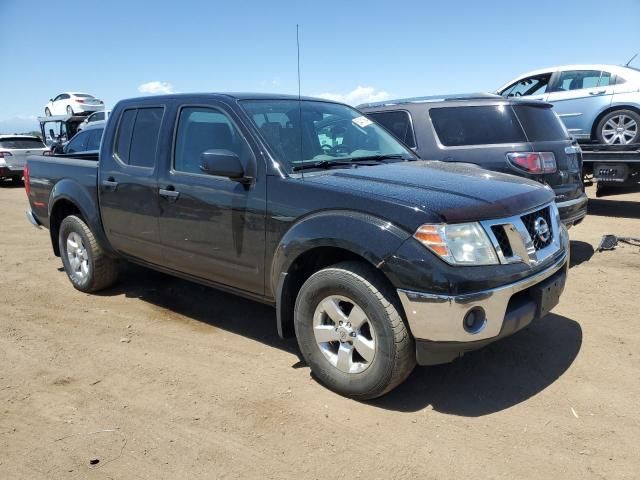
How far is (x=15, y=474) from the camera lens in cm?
262

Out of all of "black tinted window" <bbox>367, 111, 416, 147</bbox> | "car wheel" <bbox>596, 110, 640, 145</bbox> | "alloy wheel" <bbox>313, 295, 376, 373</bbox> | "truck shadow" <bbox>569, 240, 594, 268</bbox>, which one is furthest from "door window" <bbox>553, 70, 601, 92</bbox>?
"alloy wheel" <bbox>313, 295, 376, 373</bbox>

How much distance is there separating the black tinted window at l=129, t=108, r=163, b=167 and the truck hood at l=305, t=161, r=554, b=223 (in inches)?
64.6

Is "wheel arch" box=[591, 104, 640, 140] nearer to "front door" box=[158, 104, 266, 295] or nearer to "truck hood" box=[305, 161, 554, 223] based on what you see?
"truck hood" box=[305, 161, 554, 223]

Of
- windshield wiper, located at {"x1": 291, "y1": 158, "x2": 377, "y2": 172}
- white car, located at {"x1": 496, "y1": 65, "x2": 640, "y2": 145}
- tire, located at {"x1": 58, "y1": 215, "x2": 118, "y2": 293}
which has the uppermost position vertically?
white car, located at {"x1": 496, "y1": 65, "x2": 640, "y2": 145}

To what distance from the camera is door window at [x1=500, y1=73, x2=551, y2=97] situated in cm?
1043

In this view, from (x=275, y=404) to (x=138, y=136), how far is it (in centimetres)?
265

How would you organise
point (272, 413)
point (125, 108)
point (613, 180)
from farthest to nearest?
point (613, 180), point (125, 108), point (272, 413)

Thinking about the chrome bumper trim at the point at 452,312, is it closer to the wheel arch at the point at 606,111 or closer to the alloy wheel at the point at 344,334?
the alloy wheel at the point at 344,334

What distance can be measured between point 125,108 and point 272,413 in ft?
10.3

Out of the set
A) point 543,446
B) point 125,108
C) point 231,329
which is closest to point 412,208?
point 543,446

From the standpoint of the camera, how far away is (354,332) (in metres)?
3.18

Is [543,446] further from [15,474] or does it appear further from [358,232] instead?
[15,474]

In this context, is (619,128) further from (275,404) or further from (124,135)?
(275,404)

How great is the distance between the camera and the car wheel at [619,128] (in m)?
9.37
